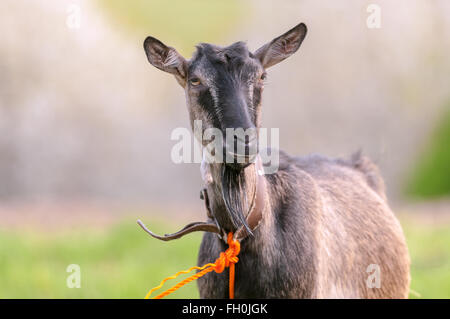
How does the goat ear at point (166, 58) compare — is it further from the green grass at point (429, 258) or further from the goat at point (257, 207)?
the green grass at point (429, 258)

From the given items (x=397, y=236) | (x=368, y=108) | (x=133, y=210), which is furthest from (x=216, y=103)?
(x=368, y=108)

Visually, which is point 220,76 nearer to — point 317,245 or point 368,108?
point 317,245

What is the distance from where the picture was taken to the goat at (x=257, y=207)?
13.1ft

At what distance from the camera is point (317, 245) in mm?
4367

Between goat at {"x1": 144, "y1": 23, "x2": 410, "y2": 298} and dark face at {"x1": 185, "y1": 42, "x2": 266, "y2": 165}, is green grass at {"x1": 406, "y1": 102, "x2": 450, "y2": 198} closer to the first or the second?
goat at {"x1": 144, "y1": 23, "x2": 410, "y2": 298}

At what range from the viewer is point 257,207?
411 cm

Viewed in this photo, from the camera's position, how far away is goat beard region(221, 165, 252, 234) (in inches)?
157

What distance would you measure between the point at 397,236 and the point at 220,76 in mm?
2650

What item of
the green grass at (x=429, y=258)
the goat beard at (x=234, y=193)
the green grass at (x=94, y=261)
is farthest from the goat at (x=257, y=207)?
the green grass at (x=94, y=261)

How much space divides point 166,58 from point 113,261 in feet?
16.7

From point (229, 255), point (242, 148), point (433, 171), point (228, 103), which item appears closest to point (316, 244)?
point (229, 255)

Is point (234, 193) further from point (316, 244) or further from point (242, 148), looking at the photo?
point (316, 244)

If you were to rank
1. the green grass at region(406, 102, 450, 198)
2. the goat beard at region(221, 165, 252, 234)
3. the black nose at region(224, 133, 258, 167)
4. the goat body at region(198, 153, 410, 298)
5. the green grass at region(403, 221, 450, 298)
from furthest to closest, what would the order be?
the green grass at region(406, 102, 450, 198) → the green grass at region(403, 221, 450, 298) → the goat body at region(198, 153, 410, 298) → the goat beard at region(221, 165, 252, 234) → the black nose at region(224, 133, 258, 167)

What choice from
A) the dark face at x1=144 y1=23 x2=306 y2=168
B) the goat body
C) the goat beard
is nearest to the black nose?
the dark face at x1=144 y1=23 x2=306 y2=168
